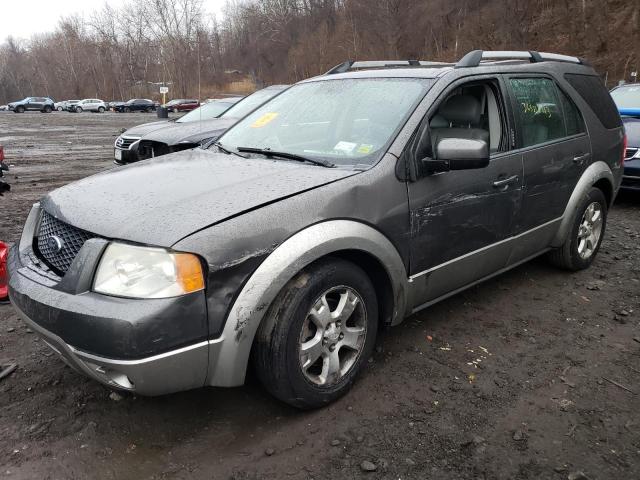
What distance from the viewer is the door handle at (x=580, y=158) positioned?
4.17 metres

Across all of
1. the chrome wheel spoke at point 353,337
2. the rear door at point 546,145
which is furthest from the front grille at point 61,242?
the rear door at point 546,145

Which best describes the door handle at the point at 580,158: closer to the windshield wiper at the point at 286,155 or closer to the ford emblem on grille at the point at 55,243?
the windshield wiper at the point at 286,155

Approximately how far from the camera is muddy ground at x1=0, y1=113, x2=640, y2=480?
234cm

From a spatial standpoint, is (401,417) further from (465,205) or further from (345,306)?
(465,205)

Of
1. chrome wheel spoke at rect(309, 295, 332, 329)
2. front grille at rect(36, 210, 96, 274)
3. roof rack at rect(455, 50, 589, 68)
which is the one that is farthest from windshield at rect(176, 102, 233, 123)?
chrome wheel spoke at rect(309, 295, 332, 329)

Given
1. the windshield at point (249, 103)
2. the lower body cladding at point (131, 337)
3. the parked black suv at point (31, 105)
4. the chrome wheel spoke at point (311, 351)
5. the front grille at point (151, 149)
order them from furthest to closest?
1. the parked black suv at point (31, 105)
2. the windshield at point (249, 103)
3. the front grille at point (151, 149)
4. the chrome wheel spoke at point (311, 351)
5. the lower body cladding at point (131, 337)

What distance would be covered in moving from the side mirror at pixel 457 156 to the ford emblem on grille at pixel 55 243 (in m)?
1.96

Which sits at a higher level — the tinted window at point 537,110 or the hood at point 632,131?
the tinted window at point 537,110

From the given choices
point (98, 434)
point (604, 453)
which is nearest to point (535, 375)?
point (604, 453)

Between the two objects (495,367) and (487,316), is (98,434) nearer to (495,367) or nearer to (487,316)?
(495,367)

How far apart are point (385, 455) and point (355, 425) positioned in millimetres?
252

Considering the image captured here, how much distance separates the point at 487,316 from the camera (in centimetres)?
385

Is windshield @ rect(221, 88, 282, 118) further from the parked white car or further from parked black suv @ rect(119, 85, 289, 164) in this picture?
the parked white car

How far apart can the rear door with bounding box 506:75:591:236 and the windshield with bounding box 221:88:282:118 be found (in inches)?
224
